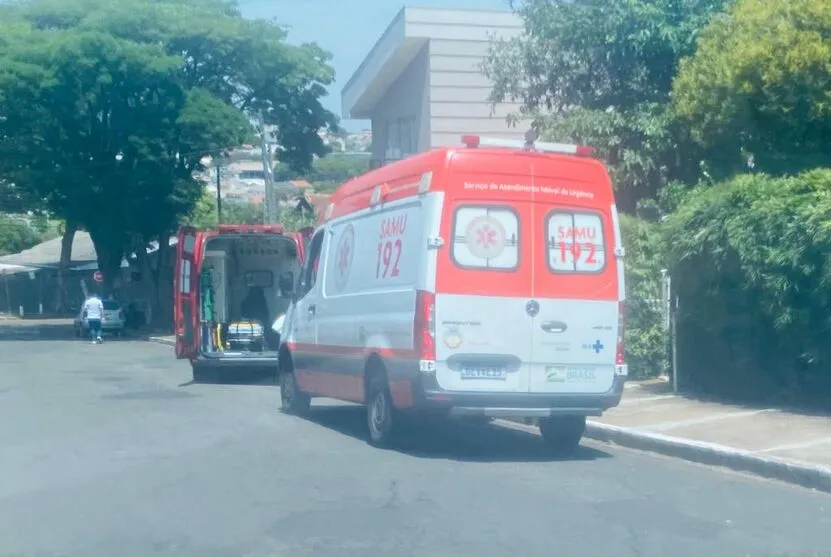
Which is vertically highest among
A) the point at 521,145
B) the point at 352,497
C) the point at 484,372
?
the point at 521,145

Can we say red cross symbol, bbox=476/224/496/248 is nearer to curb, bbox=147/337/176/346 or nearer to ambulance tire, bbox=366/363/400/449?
ambulance tire, bbox=366/363/400/449

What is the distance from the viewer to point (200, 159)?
127 ft

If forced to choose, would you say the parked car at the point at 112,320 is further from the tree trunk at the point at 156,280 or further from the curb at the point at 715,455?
the curb at the point at 715,455

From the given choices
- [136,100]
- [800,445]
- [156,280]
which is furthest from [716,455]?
[156,280]

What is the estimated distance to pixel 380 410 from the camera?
12.5 m

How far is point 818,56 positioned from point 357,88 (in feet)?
60.3

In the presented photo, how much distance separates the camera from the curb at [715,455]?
10.3 m

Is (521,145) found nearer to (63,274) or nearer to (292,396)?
(292,396)

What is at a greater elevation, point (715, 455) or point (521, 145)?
point (521, 145)

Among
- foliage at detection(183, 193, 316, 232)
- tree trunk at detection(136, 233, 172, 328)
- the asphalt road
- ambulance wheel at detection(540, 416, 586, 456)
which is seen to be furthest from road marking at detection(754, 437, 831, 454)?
tree trunk at detection(136, 233, 172, 328)

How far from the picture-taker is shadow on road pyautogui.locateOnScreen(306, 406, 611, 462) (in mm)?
12070

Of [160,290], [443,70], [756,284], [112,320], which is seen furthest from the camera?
[160,290]

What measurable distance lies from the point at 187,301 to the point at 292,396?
17.0 feet

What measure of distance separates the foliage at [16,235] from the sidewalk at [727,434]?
65.9 meters
